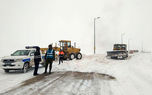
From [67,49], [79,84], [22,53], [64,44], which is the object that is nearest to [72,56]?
[67,49]

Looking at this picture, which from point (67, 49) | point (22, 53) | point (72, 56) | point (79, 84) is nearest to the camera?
point (79, 84)

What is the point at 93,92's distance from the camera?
5.03m

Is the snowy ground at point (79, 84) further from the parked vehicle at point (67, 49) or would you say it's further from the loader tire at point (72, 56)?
the loader tire at point (72, 56)

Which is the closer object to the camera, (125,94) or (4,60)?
(125,94)

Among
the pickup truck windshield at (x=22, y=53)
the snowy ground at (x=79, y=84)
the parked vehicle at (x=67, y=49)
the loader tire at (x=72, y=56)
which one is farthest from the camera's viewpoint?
the loader tire at (x=72, y=56)

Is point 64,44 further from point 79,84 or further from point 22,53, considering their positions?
point 79,84

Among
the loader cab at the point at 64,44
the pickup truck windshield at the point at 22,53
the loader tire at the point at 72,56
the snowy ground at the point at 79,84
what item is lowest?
the snowy ground at the point at 79,84

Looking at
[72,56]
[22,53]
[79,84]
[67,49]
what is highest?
[67,49]

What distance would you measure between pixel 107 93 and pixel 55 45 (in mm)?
14790

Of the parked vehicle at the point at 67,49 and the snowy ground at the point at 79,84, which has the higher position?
the parked vehicle at the point at 67,49

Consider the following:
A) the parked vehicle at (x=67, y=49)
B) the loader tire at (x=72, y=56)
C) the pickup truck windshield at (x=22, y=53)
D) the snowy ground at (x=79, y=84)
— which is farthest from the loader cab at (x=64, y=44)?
the snowy ground at (x=79, y=84)

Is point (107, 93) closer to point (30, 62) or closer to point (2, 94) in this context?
point (2, 94)

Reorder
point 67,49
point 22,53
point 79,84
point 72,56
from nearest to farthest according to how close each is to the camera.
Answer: point 79,84
point 22,53
point 67,49
point 72,56

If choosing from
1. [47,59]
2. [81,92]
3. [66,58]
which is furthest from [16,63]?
[66,58]
